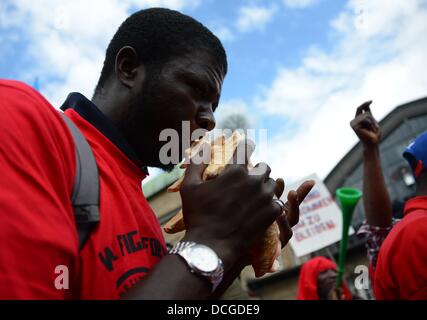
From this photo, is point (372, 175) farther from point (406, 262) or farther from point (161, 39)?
point (161, 39)

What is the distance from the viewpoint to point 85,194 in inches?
43.9

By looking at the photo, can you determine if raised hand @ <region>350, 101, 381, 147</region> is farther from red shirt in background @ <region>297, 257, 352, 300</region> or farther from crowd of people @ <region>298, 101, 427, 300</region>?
red shirt in background @ <region>297, 257, 352, 300</region>

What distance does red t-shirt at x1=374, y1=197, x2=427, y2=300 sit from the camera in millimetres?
2326

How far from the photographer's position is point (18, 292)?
843 mm

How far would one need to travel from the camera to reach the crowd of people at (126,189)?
916 mm

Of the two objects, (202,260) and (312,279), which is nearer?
(202,260)

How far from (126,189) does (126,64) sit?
2.34 ft

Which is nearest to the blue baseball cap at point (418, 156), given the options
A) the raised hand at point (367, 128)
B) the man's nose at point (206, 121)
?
the raised hand at point (367, 128)

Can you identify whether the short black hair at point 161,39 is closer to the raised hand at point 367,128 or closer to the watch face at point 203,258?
the watch face at point 203,258

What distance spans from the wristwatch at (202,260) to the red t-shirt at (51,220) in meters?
0.20

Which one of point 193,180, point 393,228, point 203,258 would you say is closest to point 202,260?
point 203,258

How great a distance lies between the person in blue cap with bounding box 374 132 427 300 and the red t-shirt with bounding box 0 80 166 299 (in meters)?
1.66
